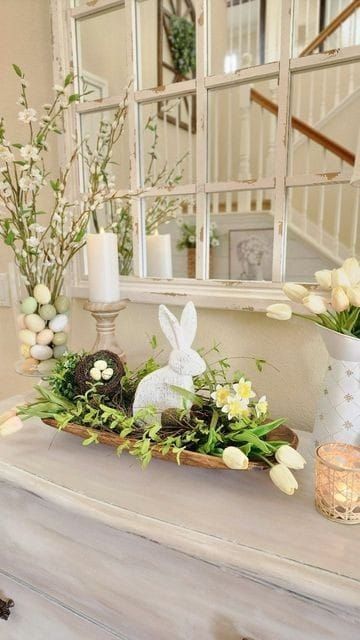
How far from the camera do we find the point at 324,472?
50cm

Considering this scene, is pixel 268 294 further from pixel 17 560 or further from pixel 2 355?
pixel 2 355

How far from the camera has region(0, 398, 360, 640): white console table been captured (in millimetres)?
442

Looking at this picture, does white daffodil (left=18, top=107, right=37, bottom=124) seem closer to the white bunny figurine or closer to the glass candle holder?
the white bunny figurine

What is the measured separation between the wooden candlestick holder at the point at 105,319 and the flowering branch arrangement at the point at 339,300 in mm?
364

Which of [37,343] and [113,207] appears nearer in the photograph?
[37,343]

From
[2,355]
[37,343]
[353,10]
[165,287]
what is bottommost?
[2,355]

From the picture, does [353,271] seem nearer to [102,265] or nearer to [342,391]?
[342,391]

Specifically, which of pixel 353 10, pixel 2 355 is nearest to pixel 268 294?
pixel 2 355

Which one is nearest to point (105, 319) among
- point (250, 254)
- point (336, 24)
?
point (250, 254)

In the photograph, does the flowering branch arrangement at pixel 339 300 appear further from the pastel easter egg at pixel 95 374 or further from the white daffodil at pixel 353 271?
the pastel easter egg at pixel 95 374

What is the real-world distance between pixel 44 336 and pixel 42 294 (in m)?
0.10

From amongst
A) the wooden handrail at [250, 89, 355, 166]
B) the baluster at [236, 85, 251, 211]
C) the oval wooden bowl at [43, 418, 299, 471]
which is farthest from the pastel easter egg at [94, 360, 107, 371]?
the wooden handrail at [250, 89, 355, 166]

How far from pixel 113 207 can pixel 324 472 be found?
0.86 meters

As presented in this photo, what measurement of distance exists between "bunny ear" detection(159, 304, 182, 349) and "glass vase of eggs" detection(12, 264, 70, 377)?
358 millimetres
